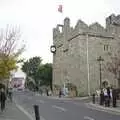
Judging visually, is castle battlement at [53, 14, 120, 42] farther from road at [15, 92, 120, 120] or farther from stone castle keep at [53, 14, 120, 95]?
road at [15, 92, 120, 120]

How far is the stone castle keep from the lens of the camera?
6719 cm

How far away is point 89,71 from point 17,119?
161ft

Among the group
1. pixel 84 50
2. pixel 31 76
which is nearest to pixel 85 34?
pixel 84 50

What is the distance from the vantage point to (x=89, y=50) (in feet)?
224

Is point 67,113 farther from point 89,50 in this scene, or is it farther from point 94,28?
point 94,28

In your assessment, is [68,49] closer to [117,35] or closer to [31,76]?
[117,35]

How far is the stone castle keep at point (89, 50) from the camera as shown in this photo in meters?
67.2

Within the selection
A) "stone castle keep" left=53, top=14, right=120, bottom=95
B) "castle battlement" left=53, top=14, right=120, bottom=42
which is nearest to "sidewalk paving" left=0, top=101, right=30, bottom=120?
"stone castle keep" left=53, top=14, right=120, bottom=95

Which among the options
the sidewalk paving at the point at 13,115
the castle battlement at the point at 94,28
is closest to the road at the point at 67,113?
the sidewalk paving at the point at 13,115

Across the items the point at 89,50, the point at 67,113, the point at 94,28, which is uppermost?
the point at 94,28

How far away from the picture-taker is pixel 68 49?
7600 centimetres

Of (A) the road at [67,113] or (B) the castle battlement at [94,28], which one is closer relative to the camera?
(A) the road at [67,113]

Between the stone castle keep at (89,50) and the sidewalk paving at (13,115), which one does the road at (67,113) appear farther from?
the stone castle keep at (89,50)

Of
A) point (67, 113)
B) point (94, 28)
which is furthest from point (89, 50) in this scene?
point (67, 113)
